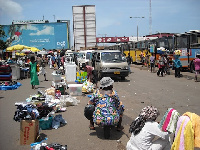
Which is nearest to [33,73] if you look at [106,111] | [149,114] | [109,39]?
[106,111]

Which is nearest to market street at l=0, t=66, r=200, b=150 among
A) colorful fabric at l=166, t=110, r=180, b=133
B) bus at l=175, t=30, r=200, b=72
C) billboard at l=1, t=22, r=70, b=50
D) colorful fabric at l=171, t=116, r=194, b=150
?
colorful fabric at l=166, t=110, r=180, b=133

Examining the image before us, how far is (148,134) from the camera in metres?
3.64

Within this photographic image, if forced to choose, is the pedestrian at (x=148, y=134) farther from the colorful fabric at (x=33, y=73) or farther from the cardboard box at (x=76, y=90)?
the colorful fabric at (x=33, y=73)

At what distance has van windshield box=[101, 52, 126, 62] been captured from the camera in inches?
656

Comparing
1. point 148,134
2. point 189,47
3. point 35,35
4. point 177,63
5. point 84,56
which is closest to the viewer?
point 148,134

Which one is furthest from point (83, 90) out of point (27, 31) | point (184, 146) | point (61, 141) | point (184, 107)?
point (27, 31)

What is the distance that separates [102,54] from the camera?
17.1m

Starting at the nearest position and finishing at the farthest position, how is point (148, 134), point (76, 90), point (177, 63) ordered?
point (148, 134) < point (76, 90) < point (177, 63)

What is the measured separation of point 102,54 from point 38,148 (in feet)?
43.6

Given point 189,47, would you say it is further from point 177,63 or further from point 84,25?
point 84,25

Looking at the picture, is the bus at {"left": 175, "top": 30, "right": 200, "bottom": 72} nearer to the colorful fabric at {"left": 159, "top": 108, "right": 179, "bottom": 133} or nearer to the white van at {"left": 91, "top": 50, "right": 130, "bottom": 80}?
the white van at {"left": 91, "top": 50, "right": 130, "bottom": 80}

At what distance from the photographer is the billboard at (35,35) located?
44281 millimetres

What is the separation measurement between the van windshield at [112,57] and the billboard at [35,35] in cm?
2783

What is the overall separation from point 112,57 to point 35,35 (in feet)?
105
